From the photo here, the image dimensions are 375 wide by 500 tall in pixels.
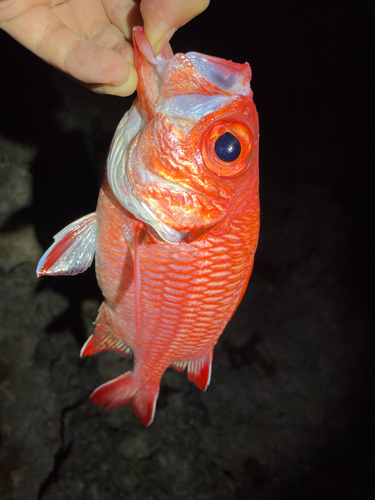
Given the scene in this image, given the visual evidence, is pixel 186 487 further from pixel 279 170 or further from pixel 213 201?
pixel 279 170

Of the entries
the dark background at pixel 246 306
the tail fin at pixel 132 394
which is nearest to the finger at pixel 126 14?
the dark background at pixel 246 306

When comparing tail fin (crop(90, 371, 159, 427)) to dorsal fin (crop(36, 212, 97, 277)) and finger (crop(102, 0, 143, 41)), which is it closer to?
dorsal fin (crop(36, 212, 97, 277))

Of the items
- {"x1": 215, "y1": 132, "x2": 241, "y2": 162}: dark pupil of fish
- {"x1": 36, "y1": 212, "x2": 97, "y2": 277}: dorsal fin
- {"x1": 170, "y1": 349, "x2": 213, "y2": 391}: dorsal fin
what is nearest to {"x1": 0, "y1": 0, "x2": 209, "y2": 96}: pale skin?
{"x1": 215, "y1": 132, "x2": 241, "y2": 162}: dark pupil of fish

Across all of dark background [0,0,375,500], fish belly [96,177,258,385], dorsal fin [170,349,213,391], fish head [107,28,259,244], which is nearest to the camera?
fish head [107,28,259,244]

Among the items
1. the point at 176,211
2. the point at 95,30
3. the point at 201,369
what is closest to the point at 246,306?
the point at 201,369

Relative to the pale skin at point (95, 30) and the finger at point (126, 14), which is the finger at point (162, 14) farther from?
the finger at point (126, 14)
